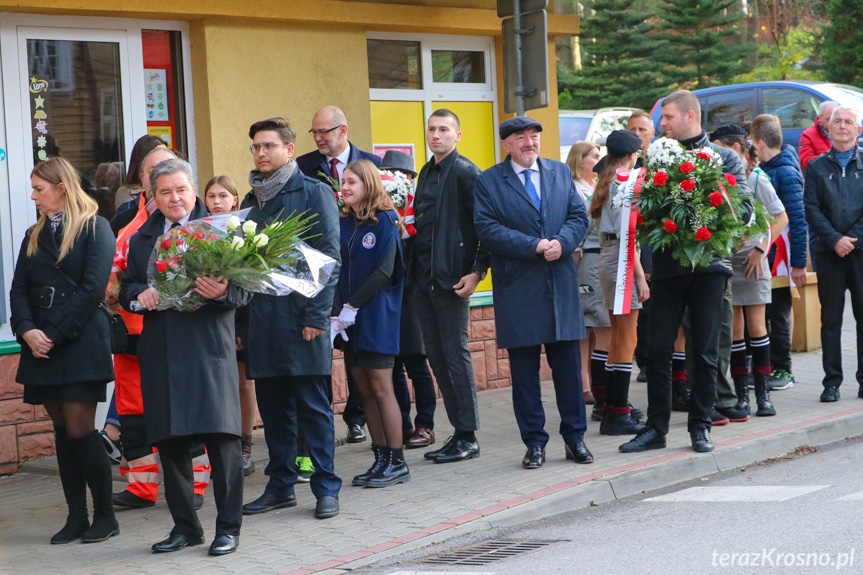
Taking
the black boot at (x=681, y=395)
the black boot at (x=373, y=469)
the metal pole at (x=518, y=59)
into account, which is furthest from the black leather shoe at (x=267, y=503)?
the metal pole at (x=518, y=59)

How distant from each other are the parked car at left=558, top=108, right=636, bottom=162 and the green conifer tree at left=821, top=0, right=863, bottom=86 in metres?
7.08

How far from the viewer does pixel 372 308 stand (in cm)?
712

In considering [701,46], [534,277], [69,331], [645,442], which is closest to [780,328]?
[645,442]

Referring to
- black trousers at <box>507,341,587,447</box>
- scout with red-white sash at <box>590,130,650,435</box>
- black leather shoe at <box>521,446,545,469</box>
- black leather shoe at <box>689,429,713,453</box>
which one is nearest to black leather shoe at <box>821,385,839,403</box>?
scout with red-white sash at <box>590,130,650,435</box>

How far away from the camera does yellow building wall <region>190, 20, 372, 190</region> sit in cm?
958

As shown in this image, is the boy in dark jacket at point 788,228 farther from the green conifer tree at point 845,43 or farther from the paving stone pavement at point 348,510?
the green conifer tree at point 845,43

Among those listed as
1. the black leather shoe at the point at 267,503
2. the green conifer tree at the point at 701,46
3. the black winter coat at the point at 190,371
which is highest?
the green conifer tree at the point at 701,46

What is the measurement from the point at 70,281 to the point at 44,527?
5.01 ft

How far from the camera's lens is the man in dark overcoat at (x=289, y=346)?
652 cm

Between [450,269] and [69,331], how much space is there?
103 inches

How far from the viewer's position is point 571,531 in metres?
6.09

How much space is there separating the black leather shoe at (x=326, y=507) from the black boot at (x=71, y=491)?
4.21 feet

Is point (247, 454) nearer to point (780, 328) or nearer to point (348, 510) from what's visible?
point (348, 510)

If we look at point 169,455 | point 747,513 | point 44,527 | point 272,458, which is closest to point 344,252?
point 272,458
